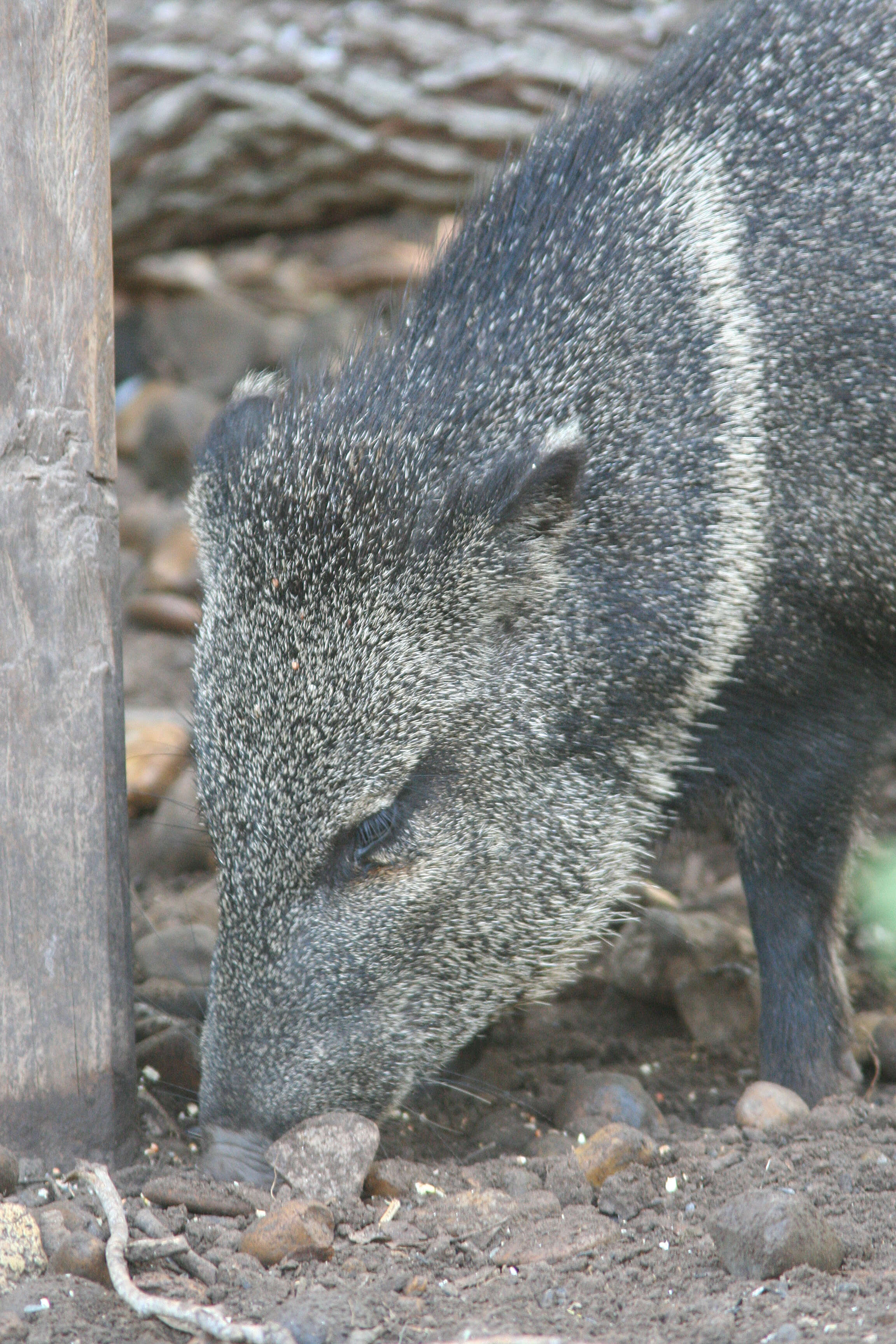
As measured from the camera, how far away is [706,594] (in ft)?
10.4

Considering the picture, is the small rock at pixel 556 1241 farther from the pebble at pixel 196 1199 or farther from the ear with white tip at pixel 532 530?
→ the ear with white tip at pixel 532 530

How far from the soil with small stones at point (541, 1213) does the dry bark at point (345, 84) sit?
3.21 m

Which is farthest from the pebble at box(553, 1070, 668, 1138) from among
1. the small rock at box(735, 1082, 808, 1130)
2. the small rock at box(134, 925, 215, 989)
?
the small rock at box(134, 925, 215, 989)

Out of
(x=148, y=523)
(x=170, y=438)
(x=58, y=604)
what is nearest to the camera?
(x=58, y=604)

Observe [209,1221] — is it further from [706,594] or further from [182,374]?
[182,374]

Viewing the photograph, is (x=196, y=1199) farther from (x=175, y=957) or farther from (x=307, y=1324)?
(x=175, y=957)

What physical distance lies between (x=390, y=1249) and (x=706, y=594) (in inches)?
59.2

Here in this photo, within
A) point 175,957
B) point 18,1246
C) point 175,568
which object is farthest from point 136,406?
point 18,1246

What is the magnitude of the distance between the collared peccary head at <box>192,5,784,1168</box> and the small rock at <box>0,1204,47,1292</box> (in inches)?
20.8

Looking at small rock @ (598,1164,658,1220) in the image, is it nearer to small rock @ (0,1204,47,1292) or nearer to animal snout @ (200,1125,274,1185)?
animal snout @ (200,1125,274,1185)

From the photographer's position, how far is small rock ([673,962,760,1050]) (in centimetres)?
385

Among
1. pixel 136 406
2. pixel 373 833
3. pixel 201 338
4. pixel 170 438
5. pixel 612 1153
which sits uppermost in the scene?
pixel 201 338

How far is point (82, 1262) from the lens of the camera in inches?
95.3

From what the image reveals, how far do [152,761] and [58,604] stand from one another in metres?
2.03
